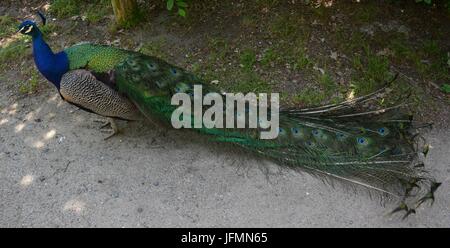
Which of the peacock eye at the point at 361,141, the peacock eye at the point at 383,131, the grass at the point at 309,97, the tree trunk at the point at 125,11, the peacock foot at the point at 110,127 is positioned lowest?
the peacock foot at the point at 110,127

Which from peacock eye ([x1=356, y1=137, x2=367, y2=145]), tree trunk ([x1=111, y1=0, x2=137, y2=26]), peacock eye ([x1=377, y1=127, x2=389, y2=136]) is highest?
tree trunk ([x1=111, y1=0, x2=137, y2=26])

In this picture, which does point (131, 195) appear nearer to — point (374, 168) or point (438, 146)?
point (374, 168)

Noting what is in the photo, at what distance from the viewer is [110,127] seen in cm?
373

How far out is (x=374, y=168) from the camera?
9.49 feet

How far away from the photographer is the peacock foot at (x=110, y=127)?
11.9 ft

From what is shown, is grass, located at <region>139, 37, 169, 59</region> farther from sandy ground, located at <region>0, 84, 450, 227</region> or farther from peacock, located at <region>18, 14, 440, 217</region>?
peacock, located at <region>18, 14, 440, 217</region>

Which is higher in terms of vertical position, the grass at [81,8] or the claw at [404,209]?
the grass at [81,8]

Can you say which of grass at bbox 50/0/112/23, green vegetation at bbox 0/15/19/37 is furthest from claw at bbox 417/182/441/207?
green vegetation at bbox 0/15/19/37

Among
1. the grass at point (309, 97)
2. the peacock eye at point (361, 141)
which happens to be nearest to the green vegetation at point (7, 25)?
the grass at point (309, 97)

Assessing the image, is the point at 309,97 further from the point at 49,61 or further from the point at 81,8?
the point at 81,8

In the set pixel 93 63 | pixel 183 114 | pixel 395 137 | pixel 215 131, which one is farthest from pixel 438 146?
pixel 93 63

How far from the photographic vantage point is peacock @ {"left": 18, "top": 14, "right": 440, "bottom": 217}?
2.91 m

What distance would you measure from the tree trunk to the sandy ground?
1.31 meters

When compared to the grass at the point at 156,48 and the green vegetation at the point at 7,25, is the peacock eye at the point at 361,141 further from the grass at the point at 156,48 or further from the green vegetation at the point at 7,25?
the green vegetation at the point at 7,25
